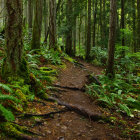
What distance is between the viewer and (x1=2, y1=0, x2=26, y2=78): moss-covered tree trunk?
4160 mm

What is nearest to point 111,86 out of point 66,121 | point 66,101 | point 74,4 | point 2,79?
point 66,101

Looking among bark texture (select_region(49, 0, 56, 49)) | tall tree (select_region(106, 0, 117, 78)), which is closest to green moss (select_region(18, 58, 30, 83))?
tall tree (select_region(106, 0, 117, 78))

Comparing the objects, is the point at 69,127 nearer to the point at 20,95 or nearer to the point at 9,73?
the point at 20,95

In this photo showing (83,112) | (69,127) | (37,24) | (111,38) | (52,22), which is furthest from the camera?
(52,22)

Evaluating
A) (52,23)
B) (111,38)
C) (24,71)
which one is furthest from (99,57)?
(24,71)

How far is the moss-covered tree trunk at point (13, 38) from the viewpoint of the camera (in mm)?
4160

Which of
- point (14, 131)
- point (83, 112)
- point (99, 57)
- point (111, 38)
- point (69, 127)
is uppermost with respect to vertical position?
point (111, 38)

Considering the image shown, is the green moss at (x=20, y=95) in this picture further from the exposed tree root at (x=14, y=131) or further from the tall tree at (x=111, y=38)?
the tall tree at (x=111, y=38)

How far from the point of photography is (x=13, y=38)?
168 inches

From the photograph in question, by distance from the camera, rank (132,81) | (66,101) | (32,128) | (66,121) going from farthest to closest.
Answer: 1. (132,81)
2. (66,101)
3. (66,121)
4. (32,128)

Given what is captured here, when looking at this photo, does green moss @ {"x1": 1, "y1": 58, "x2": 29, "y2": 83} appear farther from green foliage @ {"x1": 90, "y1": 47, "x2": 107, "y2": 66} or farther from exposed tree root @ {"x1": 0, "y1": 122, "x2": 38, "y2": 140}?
green foliage @ {"x1": 90, "y1": 47, "x2": 107, "y2": 66}

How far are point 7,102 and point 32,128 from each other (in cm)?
85

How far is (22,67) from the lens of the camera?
185 inches

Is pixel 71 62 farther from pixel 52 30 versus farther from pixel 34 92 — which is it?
pixel 34 92
